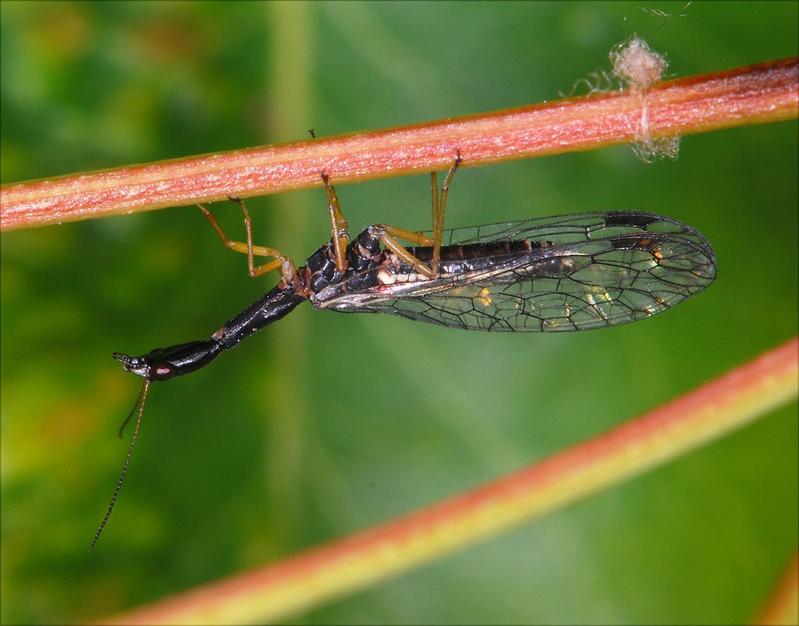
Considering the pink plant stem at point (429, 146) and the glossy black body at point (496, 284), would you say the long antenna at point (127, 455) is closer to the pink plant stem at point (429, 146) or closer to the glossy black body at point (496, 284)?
the glossy black body at point (496, 284)

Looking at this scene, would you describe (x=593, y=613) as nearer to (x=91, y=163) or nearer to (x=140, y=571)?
(x=140, y=571)

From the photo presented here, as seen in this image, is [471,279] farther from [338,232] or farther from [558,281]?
[338,232]

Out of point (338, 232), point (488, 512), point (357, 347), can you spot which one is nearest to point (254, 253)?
point (338, 232)

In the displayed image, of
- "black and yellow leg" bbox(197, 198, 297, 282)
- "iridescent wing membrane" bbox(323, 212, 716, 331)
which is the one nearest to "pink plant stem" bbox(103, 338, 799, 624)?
"iridescent wing membrane" bbox(323, 212, 716, 331)

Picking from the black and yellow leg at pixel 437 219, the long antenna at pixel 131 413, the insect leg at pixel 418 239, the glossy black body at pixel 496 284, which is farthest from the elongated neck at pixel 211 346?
the black and yellow leg at pixel 437 219

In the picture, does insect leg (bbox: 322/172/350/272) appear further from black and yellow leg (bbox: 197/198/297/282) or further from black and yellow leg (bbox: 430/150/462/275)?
black and yellow leg (bbox: 430/150/462/275)

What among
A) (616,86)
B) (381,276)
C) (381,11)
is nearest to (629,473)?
(616,86)
